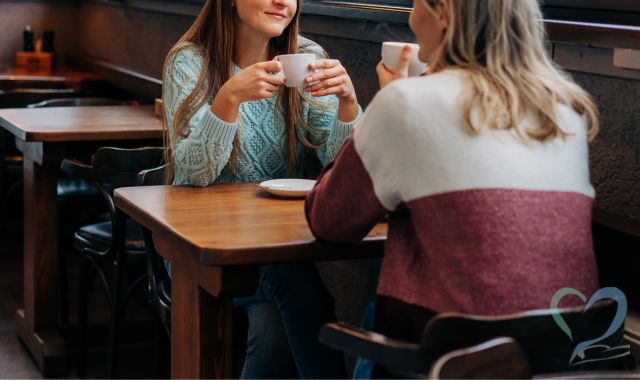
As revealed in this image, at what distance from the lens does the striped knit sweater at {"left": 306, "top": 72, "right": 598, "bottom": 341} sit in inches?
65.2

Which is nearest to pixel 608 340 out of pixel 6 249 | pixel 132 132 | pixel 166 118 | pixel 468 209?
pixel 468 209

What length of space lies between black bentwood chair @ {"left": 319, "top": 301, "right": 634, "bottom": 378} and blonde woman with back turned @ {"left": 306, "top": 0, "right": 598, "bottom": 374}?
2.3 inches

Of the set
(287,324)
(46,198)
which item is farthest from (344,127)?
(46,198)

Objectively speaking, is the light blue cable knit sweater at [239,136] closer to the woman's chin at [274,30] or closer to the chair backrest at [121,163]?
the woman's chin at [274,30]

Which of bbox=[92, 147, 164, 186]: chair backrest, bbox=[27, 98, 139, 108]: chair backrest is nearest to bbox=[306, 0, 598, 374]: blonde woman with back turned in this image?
bbox=[92, 147, 164, 186]: chair backrest

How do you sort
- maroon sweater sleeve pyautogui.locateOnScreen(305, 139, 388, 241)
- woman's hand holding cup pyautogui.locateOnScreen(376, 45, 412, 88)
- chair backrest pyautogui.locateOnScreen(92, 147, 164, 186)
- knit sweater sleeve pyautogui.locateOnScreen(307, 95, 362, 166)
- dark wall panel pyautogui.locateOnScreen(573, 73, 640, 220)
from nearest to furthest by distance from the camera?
maroon sweater sleeve pyautogui.locateOnScreen(305, 139, 388, 241) < woman's hand holding cup pyautogui.locateOnScreen(376, 45, 412, 88) < dark wall panel pyautogui.locateOnScreen(573, 73, 640, 220) < knit sweater sleeve pyautogui.locateOnScreen(307, 95, 362, 166) < chair backrest pyautogui.locateOnScreen(92, 147, 164, 186)

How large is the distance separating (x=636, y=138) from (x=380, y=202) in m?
0.79

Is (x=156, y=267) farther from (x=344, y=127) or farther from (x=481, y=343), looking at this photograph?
(x=481, y=343)

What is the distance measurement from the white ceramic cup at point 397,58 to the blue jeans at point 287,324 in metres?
0.61

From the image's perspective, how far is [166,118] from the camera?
272cm

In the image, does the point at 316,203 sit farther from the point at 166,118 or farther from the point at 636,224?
the point at 166,118

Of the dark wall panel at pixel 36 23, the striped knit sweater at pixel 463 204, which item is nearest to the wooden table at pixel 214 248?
the striped knit sweater at pixel 463 204

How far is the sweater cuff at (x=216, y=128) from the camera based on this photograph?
246 centimetres

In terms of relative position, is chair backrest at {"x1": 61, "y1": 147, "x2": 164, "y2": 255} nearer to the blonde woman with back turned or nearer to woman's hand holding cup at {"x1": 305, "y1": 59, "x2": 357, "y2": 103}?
woman's hand holding cup at {"x1": 305, "y1": 59, "x2": 357, "y2": 103}
